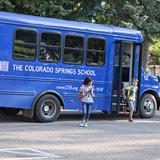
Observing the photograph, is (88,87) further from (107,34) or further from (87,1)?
(87,1)

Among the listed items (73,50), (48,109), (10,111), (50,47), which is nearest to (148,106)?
(73,50)

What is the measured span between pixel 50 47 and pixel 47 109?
1.92 meters

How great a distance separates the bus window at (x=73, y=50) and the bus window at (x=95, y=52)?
31cm

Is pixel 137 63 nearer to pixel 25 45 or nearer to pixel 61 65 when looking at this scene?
pixel 61 65

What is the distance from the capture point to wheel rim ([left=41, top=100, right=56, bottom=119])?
17069 mm

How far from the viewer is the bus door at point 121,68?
18.6 metres

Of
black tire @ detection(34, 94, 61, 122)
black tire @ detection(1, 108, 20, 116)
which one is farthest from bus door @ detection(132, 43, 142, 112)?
black tire @ detection(1, 108, 20, 116)

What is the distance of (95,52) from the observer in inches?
720

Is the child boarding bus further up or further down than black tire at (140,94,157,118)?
further up

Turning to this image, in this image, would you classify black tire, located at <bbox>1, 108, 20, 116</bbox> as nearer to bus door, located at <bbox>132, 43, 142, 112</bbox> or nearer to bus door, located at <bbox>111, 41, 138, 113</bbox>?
bus door, located at <bbox>111, 41, 138, 113</bbox>

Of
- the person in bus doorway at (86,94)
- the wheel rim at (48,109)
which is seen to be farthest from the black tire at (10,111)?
the person in bus doorway at (86,94)

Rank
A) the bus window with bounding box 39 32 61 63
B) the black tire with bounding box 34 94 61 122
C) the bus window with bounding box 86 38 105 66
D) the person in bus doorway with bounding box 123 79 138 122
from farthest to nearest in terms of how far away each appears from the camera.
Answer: the person in bus doorway with bounding box 123 79 138 122 < the bus window with bounding box 86 38 105 66 < the bus window with bounding box 39 32 61 63 < the black tire with bounding box 34 94 61 122

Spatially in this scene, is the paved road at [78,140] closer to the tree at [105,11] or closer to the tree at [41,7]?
the tree at [41,7]

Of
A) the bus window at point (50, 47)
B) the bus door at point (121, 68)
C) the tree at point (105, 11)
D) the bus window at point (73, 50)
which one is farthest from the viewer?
the tree at point (105, 11)
